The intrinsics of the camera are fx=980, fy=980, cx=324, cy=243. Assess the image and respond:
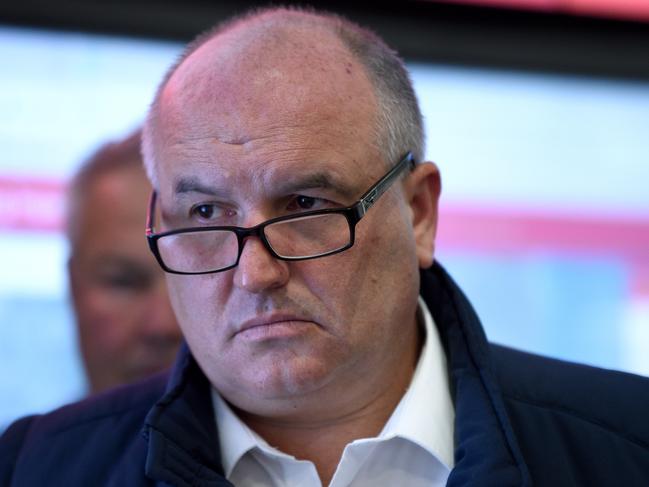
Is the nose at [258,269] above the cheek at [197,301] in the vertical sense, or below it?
above

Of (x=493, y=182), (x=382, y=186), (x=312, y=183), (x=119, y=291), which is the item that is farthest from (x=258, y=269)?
(x=493, y=182)

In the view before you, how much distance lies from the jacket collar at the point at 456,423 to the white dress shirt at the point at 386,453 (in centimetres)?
3

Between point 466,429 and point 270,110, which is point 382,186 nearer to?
point 270,110

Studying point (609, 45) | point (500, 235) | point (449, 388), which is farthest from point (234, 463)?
point (609, 45)

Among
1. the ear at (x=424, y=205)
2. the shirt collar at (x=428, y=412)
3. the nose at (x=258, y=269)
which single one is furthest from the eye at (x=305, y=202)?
the shirt collar at (x=428, y=412)

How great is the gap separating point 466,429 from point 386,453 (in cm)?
15

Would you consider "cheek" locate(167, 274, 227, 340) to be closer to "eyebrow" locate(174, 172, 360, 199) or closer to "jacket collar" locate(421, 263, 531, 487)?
"eyebrow" locate(174, 172, 360, 199)

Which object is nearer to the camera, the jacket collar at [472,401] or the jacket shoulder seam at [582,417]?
the jacket collar at [472,401]

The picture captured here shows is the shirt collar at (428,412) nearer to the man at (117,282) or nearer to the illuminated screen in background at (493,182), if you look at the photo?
the man at (117,282)

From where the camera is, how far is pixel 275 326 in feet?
5.20

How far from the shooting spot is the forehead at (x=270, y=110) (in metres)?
1.61

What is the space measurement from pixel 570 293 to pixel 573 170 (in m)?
0.39

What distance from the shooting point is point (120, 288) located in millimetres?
2684

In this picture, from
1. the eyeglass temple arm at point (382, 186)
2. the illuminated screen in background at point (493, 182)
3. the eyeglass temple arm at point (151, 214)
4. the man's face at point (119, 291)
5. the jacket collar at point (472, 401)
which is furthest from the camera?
the illuminated screen in background at point (493, 182)
